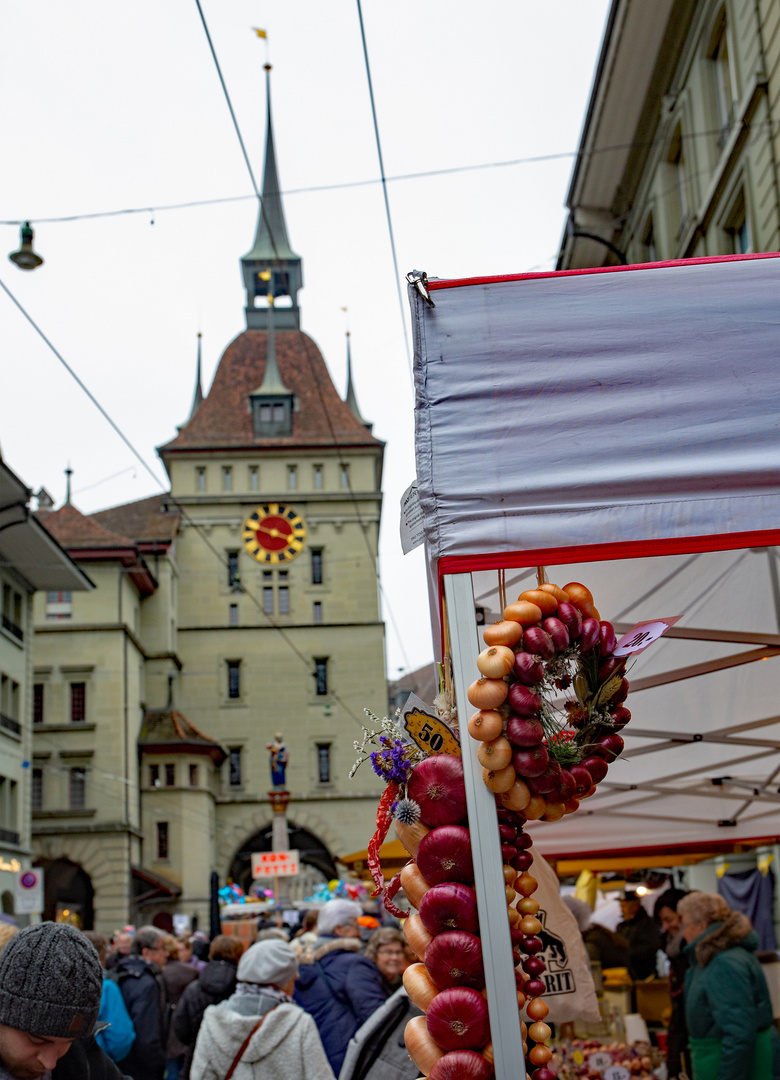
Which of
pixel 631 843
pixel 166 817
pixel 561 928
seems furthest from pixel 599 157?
pixel 166 817

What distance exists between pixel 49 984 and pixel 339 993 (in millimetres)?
3867

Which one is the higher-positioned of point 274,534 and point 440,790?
point 274,534

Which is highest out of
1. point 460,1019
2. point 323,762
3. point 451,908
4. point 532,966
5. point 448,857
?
point 323,762

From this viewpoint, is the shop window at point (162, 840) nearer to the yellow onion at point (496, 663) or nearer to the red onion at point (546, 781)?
the red onion at point (546, 781)

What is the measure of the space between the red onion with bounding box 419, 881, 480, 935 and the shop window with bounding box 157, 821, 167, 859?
4295 cm

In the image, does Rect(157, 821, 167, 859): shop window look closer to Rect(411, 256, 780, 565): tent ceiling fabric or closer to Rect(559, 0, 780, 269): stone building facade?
Rect(559, 0, 780, 269): stone building facade

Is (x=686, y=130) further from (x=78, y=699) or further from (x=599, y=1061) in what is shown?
(x=78, y=699)

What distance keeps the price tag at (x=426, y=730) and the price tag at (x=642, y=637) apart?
52 cm

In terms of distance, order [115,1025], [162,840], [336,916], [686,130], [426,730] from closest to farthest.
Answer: [426,730]
[115,1025]
[336,916]
[686,130]
[162,840]

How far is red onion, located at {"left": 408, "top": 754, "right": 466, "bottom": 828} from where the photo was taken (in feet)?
10.6

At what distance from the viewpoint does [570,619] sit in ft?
10.6

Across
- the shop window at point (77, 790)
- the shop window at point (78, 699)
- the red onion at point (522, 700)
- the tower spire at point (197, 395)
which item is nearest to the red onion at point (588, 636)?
the red onion at point (522, 700)

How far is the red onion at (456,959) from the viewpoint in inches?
120

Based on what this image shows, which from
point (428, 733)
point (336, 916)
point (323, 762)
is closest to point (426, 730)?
point (428, 733)
